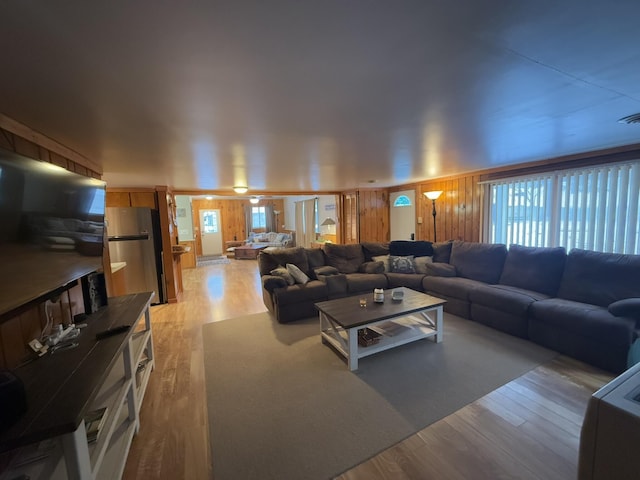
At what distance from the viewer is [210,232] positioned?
35.0 ft

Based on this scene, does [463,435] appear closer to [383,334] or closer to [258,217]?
[383,334]

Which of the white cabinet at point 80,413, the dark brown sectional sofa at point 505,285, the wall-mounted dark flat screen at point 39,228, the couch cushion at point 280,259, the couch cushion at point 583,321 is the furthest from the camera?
the couch cushion at point 280,259

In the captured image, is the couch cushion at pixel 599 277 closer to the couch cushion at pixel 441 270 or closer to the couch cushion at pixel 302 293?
the couch cushion at pixel 441 270

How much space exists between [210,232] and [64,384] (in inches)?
393

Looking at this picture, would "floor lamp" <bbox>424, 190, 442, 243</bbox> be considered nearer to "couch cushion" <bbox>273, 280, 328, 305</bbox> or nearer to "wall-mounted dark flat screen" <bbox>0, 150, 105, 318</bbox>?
"couch cushion" <bbox>273, 280, 328, 305</bbox>

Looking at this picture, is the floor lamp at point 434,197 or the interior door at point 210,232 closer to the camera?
the floor lamp at point 434,197

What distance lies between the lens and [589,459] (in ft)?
2.42

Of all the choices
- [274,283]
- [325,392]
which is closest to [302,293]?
[274,283]

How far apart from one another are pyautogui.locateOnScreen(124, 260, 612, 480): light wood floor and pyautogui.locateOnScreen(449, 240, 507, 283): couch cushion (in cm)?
149

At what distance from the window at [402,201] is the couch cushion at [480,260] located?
6.27 ft

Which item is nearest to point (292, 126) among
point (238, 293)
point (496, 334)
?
point (496, 334)

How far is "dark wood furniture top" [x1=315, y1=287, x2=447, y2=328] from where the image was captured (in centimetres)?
266

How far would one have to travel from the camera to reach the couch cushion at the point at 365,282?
4.33m

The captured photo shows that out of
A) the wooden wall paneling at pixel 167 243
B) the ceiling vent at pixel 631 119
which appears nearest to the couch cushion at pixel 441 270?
the ceiling vent at pixel 631 119
